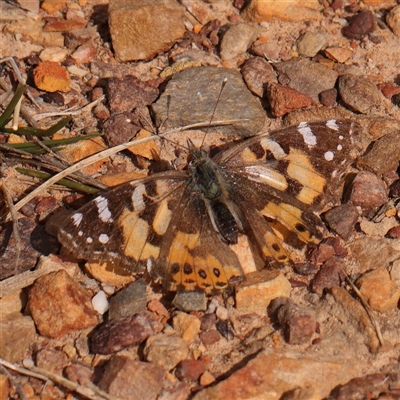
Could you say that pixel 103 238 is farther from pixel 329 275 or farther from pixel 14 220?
pixel 329 275

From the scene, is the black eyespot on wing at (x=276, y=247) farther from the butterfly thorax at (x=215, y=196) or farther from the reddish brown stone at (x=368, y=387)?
the reddish brown stone at (x=368, y=387)


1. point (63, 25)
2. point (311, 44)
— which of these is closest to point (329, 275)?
point (311, 44)

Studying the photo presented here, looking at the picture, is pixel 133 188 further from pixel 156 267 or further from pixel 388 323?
pixel 388 323

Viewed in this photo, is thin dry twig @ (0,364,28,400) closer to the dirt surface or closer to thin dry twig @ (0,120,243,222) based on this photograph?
the dirt surface

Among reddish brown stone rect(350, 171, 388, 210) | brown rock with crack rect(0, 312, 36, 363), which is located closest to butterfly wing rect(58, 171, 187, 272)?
brown rock with crack rect(0, 312, 36, 363)

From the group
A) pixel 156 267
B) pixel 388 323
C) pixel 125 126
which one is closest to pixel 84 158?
pixel 125 126
